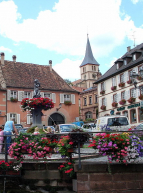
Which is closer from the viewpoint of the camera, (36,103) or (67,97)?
(36,103)

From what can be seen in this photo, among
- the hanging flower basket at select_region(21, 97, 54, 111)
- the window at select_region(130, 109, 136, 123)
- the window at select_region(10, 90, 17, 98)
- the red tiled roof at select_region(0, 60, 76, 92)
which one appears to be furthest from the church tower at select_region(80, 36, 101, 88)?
the hanging flower basket at select_region(21, 97, 54, 111)

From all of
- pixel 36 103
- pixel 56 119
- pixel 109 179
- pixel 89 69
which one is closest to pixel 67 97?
pixel 56 119

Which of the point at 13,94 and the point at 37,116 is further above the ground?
the point at 13,94

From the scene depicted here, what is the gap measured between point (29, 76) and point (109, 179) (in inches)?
1408

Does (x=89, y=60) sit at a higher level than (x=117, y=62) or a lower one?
higher

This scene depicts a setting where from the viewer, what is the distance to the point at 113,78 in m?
44.9

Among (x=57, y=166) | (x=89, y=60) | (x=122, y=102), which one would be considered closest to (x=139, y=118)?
(x=122, y=102)

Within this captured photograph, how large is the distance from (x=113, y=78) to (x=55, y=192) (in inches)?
1488

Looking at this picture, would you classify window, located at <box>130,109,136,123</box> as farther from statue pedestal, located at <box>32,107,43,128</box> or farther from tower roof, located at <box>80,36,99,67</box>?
tower roof, located at <box>80,36,99,67</box>

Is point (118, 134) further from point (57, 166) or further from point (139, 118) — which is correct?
point (139, 118)

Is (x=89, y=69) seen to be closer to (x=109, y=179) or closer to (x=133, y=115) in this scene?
(x=133, y=115)

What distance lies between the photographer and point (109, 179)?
7.76m

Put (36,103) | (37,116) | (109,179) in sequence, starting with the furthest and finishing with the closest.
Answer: (37,116) < (36,103) < (109,179)

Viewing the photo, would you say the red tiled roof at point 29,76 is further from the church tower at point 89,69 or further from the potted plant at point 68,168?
the church tower at point 89,69
